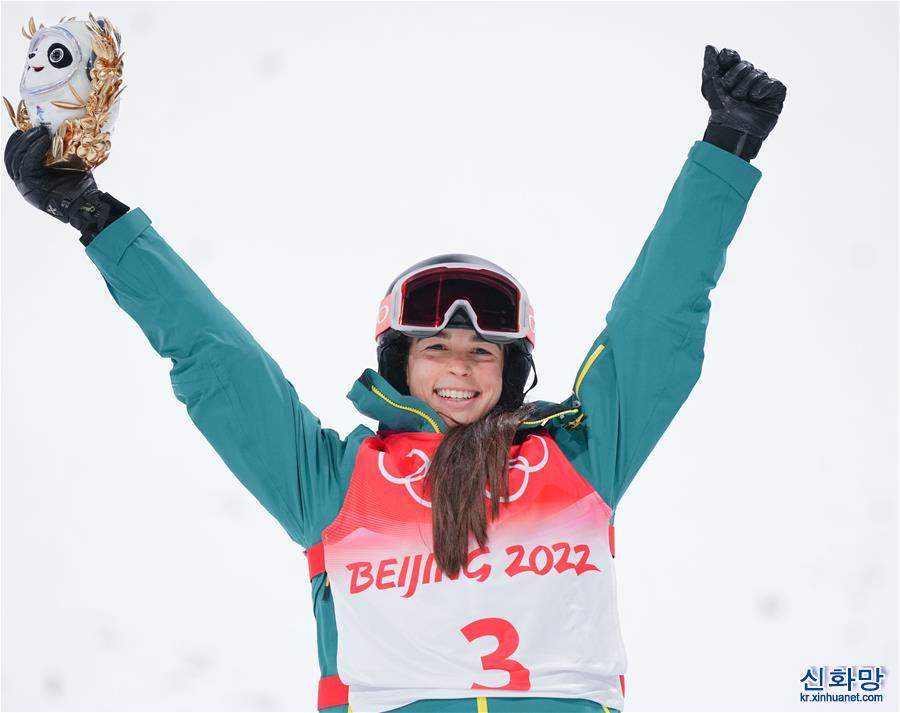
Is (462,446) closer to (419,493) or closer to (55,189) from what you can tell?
(419,493)

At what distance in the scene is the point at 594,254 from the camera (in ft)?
18.1

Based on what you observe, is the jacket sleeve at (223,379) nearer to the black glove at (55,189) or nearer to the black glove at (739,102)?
the black glove at (55,189)

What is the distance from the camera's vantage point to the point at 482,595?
2.80 m

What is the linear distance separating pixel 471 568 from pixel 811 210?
3502mm

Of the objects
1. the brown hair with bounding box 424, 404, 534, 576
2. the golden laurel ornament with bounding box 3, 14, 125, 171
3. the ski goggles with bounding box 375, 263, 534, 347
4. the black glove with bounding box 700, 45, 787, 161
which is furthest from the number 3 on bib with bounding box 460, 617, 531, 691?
the golden laurel ornament with bounding box 3, 14, 125, 171

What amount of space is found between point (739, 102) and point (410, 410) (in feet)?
3.50

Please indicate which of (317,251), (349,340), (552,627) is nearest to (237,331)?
(552,627)

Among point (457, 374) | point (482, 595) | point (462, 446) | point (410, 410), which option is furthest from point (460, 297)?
point (482, 595)

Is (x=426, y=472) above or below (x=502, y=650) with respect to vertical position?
above

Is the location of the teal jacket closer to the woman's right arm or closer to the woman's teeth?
the woman's right arm

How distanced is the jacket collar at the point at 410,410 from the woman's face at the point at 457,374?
7cm

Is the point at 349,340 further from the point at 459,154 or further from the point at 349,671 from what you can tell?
the point at 349,671

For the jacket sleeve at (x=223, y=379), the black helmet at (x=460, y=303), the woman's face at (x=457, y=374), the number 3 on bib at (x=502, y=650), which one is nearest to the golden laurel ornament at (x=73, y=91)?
the jacket sleeve at (x=223, y=379)

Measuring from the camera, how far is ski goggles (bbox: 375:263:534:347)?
3199 mm
